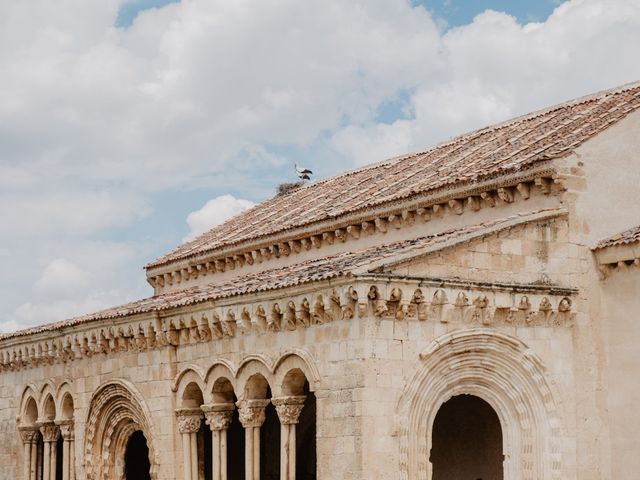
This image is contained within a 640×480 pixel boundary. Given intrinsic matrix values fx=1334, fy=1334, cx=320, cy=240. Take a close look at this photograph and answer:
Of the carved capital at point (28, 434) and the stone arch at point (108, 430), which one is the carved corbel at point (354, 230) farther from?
the carved capital at point (28, 434)

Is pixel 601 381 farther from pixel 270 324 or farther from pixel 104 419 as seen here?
pixel 104 419

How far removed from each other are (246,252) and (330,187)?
11.4ft

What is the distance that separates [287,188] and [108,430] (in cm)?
964

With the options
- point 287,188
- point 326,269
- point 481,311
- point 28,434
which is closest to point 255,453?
point 326,269

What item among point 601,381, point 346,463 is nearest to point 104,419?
point 346,463

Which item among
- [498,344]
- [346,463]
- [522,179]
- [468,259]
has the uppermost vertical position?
[522,179]

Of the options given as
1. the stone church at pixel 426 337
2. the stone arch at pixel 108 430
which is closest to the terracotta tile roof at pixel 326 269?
the stone church at pixel 426 337

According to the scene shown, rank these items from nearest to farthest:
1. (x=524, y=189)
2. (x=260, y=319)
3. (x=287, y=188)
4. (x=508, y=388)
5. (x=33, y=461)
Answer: (x=508, y=388) < (x=260, y=319) < (x=524, y=189) < (x=33, y=461) < (x=287, y=188)

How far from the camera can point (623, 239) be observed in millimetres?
18594

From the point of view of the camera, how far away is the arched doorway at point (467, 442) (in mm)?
21422

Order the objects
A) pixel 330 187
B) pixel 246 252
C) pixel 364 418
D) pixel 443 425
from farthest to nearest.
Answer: pixel 330 187 < pixel 246 252 < pixel 443 425 < pixel 364 418

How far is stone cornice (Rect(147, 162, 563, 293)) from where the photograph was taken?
19016 mm

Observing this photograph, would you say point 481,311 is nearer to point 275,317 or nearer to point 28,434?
point 275,317

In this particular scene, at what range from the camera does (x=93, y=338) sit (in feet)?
73.7
